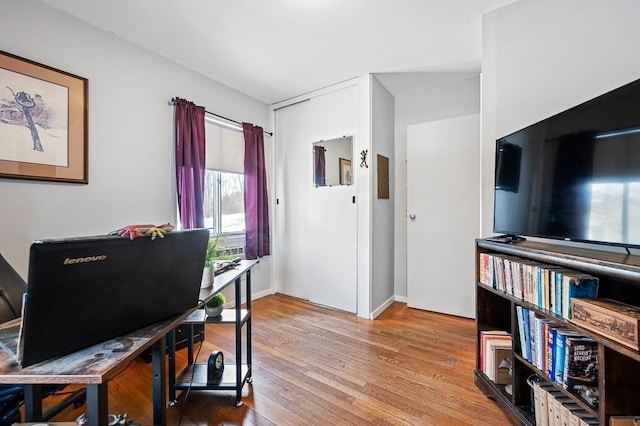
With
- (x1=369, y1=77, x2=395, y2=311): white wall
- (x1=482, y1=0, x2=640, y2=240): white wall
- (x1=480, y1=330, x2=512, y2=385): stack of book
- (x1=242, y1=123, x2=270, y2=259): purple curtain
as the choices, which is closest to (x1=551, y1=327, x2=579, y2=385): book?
(x1=480, y1=330, x2=512, y2=385): stack of book

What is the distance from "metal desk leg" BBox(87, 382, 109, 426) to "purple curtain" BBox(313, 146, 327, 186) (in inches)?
109

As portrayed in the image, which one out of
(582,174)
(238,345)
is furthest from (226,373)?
(582,174)

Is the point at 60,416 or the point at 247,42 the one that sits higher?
the point at 247,42

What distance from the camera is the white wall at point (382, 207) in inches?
115

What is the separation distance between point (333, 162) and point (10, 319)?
2710 mm

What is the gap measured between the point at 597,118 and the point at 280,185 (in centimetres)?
305

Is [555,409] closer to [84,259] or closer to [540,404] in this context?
[540,404]

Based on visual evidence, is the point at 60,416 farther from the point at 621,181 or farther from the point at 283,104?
the point at 283,104

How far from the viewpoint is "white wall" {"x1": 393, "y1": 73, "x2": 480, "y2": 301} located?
9.86 feet

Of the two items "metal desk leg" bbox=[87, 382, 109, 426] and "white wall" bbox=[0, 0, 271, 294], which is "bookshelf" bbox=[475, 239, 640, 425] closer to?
"metal desk leg" bbox=[87, 382, 109, 426]

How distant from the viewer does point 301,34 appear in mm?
2152

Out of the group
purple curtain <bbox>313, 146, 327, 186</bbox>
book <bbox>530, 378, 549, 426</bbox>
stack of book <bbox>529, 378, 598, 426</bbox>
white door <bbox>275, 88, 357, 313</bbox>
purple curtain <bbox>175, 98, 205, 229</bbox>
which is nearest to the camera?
stack of book <bbox>529, 378, 598, 426</bbox>

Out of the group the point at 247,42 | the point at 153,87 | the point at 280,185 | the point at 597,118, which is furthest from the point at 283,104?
the point at 597,118

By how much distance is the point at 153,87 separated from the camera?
2.38 metres
